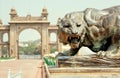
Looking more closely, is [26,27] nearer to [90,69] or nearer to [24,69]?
[24,69]

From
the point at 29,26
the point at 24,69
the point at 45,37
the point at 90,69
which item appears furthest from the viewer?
the point at 45,37

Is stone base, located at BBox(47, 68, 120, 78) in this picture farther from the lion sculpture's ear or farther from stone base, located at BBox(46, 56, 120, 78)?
the lion sculpture's ear

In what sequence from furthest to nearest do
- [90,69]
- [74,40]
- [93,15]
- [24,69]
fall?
[24,69], [93,15], [74,40], [90,69]

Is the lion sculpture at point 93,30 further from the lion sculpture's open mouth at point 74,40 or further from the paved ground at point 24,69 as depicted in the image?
the paved ground at point 24,69

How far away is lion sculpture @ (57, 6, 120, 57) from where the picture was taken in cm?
388

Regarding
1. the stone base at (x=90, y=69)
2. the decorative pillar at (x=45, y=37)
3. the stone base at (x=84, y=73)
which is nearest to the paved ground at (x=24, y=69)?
the stone base at (x=90, y=69)

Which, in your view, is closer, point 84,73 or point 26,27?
point 84,73

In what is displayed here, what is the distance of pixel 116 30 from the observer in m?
3.93

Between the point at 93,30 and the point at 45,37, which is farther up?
the point at 45,37

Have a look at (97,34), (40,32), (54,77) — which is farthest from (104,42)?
(40,32)

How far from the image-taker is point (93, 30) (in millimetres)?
3998

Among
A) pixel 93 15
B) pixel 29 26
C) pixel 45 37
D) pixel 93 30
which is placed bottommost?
pixel 93 30

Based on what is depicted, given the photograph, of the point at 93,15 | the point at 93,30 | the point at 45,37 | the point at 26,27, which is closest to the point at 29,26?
the point at 26,27

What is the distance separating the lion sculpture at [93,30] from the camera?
388 centimetres
